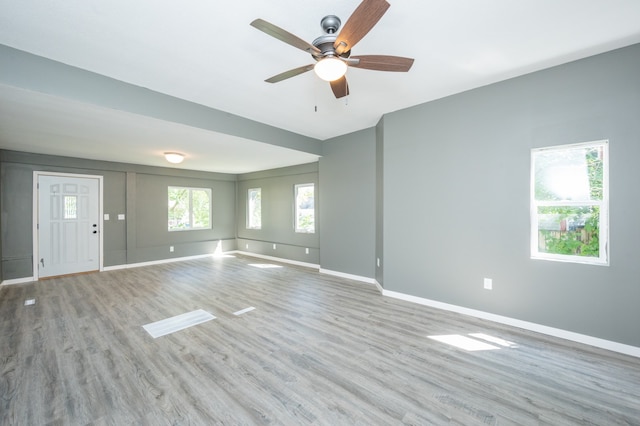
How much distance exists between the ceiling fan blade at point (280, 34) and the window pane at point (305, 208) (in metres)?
4.58

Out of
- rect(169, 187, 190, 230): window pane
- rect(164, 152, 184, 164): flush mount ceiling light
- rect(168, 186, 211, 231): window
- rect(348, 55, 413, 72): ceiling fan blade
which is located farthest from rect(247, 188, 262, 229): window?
rect(348, 55, 413, 72): ceiling fan blade

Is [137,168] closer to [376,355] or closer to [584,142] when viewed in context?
[376,355]

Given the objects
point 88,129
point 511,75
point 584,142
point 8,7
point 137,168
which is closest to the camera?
point 8,7

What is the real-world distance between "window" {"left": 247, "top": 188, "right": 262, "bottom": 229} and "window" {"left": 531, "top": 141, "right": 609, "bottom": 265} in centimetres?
630

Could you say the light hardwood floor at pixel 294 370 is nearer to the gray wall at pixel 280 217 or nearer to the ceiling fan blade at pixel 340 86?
the ceiling fan blade at pixel 340 86

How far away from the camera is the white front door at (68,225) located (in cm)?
513

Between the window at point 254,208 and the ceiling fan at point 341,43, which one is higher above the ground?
the ceiling fan at point 341,43

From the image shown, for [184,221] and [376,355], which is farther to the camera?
[184,221]

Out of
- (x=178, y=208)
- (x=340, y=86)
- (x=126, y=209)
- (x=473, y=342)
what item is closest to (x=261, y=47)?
(x=340, y=86)

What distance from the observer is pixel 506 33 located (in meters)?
2.21

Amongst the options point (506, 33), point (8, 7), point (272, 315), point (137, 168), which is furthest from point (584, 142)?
A: point (137, 168)

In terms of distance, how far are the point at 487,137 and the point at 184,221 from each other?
7.26m

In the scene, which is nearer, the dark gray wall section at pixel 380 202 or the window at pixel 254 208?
the dark gray wall section at pixel 380 202

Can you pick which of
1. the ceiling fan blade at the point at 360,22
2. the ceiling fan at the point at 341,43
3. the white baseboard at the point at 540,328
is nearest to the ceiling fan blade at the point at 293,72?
the ceiling fan at the point at 341,43
